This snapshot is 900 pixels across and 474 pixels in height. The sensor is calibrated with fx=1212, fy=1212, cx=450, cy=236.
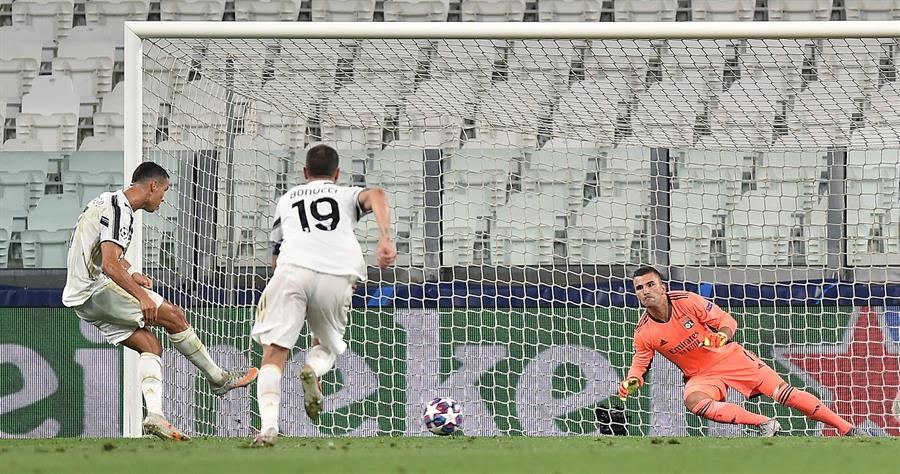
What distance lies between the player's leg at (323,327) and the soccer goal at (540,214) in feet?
8.78

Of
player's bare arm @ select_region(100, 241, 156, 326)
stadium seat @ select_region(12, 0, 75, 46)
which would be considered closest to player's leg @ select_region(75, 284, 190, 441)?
player's bare arm @ select_region(100, 241, 156, 326)

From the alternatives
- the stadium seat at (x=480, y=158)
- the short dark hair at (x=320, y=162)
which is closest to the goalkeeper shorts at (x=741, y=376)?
the stadium seat at (x=480, y=158)

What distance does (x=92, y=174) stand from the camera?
9.29 metres

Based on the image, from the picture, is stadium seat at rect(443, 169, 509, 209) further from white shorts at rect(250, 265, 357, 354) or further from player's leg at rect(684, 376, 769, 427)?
white shorts at rect(250, 265, 357, 354)

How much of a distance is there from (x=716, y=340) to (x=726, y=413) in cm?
42

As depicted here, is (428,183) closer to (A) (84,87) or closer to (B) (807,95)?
(B) (807,95)

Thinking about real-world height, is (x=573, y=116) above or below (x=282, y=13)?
below

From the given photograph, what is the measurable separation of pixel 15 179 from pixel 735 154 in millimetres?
5405

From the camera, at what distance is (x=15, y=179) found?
925cm

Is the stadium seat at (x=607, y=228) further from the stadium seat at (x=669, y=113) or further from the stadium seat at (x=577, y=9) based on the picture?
the stadium seat at (x=577, y=9)

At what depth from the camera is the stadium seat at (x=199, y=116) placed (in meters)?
7.75

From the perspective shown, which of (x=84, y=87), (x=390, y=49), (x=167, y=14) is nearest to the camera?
(x=390, y=49)

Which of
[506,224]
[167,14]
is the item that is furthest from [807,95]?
[167,14]

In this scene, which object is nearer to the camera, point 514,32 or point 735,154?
point 514,32
